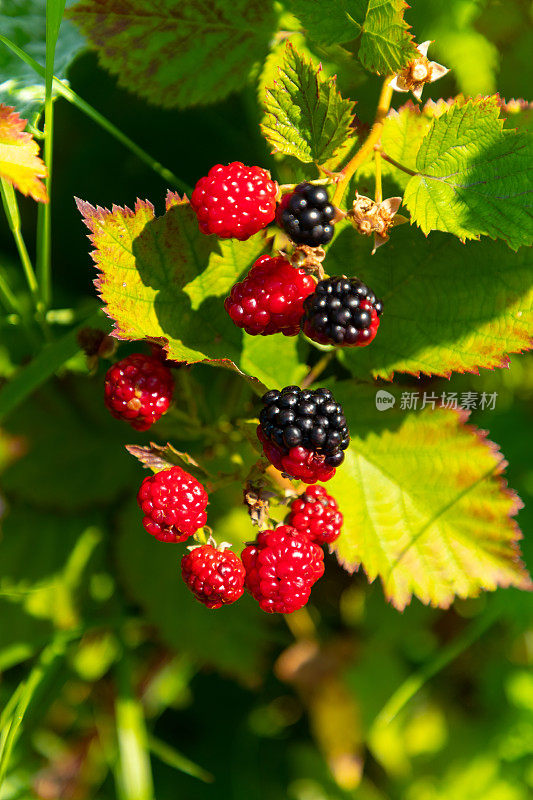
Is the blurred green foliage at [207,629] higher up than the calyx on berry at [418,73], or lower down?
lower down

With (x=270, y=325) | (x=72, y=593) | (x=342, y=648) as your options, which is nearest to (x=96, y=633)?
(x=72, y=593)

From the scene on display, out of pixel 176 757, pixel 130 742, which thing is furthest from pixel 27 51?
pixel 176 757

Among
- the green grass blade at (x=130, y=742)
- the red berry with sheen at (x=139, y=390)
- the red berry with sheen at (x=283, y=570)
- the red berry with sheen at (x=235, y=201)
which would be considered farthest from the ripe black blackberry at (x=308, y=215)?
the green grass blade at (x=130, y=742)

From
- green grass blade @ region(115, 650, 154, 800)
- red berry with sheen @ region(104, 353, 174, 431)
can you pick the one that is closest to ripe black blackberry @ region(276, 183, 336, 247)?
Result: red berry with sheen @ region(104, 353, 174, 431)

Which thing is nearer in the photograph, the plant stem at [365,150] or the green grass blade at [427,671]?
the plant stem at [365,150]

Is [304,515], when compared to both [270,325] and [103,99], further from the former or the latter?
[103,99]

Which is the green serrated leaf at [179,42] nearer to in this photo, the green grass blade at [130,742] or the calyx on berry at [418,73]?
the calyx on berry at [418,73]
